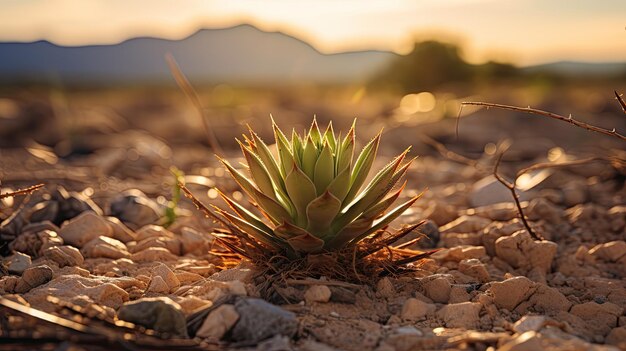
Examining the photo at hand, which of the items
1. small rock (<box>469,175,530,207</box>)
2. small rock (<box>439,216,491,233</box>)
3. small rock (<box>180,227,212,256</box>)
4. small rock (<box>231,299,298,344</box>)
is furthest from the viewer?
small rock (<box>469,175,530,207</box>)

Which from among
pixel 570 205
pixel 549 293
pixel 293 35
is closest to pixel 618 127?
pixel 570 205

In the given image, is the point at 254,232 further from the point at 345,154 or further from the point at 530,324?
the point at 530,324

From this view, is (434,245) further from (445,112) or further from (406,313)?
(445,112)

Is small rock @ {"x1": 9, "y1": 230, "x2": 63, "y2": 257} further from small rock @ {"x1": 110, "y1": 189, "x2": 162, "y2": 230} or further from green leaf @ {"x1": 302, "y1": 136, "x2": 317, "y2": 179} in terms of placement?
green leaf @ {"x1": 302, "y1": 136, "x2": 317, "y2": 179}

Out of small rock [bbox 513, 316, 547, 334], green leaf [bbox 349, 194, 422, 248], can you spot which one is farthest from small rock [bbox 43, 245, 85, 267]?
small rock [bbox 513, 316, 547, 334]

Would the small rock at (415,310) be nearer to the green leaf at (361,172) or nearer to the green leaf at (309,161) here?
the green leaf at (361,172)

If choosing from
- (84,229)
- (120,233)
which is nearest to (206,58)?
(120,233)

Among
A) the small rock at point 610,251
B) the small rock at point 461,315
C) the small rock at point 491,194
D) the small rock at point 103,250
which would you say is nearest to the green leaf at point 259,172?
the small rock at point 461,315
